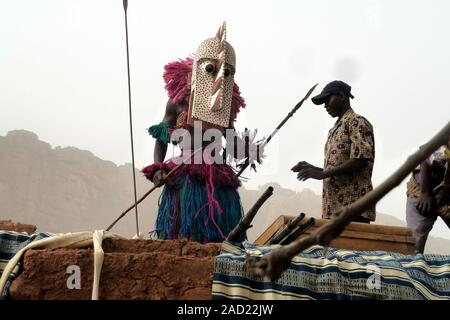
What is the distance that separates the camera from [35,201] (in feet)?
157

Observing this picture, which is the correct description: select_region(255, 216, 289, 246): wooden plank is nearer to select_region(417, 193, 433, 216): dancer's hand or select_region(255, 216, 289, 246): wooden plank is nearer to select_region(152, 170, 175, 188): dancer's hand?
select_region(152, 170, 175, 188): dancer's hand

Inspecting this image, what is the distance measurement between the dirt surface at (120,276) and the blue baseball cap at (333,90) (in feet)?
7.21

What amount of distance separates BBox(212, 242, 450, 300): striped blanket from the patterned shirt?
1127 millimetres

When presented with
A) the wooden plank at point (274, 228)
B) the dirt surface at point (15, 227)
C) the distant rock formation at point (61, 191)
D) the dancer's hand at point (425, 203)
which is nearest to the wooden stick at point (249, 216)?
the wooden plank at point (274, 228)

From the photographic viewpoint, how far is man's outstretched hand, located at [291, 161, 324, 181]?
368cm

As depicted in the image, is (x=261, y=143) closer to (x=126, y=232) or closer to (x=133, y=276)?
(x=133, y=276)

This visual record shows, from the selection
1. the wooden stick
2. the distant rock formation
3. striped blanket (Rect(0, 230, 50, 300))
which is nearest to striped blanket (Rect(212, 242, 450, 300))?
the wooden stick

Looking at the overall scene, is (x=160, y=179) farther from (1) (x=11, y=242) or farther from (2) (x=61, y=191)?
(2) (x=61, y=191)

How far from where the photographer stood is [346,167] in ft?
12.0

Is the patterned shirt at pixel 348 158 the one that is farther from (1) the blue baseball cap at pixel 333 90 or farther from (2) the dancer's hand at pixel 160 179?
(2) the dancer's hand at pixel 160 179

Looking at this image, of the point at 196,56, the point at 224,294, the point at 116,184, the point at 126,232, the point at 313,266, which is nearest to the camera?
the point at 224,294

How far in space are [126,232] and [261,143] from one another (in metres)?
44.4
